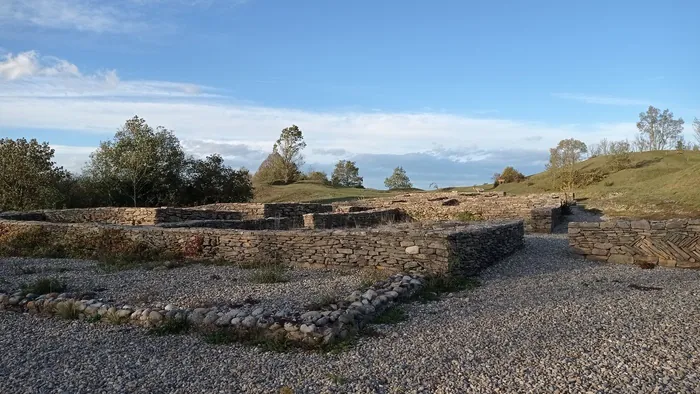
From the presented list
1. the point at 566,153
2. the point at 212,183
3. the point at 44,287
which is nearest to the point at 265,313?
the point at 44,287

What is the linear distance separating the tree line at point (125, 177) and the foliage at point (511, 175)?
25.7 meters

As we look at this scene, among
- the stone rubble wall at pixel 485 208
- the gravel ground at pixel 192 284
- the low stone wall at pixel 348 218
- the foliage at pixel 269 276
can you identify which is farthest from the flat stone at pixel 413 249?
the stone rubble wall at pixel 485 208

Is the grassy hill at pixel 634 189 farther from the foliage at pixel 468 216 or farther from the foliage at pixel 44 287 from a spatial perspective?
the foliage at pixel 44 287

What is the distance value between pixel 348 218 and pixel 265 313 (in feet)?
39.6

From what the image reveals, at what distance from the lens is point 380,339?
6.45 metres

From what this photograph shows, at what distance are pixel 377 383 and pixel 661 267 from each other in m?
9.15

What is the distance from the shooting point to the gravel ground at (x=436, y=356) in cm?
509

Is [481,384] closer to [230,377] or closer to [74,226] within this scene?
[230,377]

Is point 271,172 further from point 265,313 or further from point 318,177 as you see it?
point 265,313

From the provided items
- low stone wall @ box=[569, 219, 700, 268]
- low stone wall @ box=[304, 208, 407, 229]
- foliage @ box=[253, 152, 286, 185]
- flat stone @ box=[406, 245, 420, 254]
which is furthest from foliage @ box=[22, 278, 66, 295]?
foliage @ box=[253, 152, 286, 185]

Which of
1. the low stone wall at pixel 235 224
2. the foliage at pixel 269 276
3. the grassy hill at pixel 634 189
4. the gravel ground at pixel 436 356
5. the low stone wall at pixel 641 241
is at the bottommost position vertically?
the gravel ground at pixel 436 356

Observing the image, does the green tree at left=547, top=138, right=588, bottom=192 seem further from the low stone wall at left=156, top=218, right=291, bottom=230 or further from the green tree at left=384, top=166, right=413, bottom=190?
the low stone wall at left=156, top=218, right=291, bottom=230

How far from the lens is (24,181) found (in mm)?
26438

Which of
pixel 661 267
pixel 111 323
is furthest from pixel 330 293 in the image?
pixel 661 267
